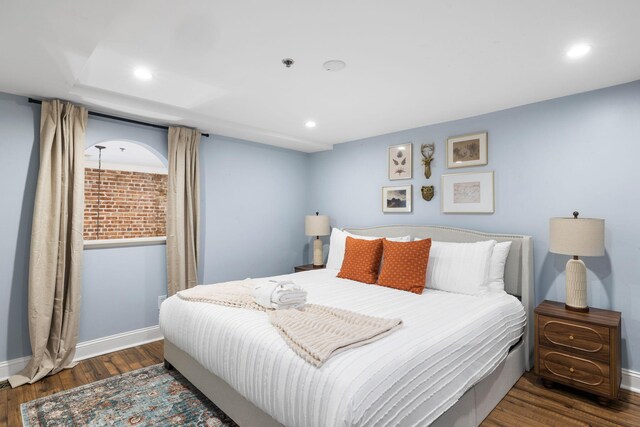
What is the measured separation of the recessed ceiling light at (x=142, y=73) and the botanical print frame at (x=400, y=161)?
2710mm

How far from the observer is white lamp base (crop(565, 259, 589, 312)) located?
8.17ft

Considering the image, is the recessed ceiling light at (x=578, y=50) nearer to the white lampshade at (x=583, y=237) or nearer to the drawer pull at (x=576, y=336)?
the white lampshade at (x=583, y=237)

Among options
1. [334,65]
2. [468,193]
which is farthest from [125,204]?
[468,193]

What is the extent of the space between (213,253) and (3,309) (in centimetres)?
188

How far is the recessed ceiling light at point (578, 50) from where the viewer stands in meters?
1.99

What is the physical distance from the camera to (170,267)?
357 cm

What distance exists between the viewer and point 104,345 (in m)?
3.21

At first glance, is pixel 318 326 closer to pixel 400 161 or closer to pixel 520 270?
pixel 520 270

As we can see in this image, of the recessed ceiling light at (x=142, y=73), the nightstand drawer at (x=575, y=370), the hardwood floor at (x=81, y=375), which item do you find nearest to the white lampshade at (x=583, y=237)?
the nightstand drawer at (x=575, y=370)

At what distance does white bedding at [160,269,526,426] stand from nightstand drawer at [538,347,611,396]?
0.90 feet

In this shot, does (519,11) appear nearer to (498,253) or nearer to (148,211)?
(498,253)

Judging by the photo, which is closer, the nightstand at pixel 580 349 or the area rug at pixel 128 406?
the area rug at pixel 128 406

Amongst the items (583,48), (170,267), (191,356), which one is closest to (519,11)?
(583,48)

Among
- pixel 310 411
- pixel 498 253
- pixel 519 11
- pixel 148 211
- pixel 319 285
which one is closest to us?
pixel 310 411
